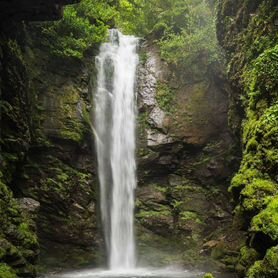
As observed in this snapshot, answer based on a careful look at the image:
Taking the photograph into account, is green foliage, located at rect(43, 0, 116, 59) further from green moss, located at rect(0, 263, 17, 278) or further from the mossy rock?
the mossy rock

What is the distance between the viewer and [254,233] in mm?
8398

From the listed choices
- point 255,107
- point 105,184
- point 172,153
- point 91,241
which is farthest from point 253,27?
point 91,241

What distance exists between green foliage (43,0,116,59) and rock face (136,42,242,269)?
10.6 feet

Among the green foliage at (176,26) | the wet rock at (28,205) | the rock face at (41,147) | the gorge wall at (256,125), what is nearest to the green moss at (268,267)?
the gorge wall at (256,125)

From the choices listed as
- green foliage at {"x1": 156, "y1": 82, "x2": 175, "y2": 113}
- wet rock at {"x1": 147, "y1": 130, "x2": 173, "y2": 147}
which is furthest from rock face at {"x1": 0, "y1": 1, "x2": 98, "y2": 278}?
green foliage at {"x1": 156, "y1": 82, "x2": 175, "y2": 113}

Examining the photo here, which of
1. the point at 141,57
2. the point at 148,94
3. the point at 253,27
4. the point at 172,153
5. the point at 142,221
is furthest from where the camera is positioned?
the point at 141,57

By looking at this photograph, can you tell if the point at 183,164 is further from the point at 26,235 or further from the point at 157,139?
the point at 26,235

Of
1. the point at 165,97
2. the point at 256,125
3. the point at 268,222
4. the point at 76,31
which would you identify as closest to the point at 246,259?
the point at 268,222

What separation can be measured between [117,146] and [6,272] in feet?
31.0

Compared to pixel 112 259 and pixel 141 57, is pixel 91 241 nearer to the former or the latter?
pixel 112 259

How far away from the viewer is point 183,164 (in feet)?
60.2

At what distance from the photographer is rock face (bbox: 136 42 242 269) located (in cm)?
1669

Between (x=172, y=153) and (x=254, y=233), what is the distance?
32.7 feet

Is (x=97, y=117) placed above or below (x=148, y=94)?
below
